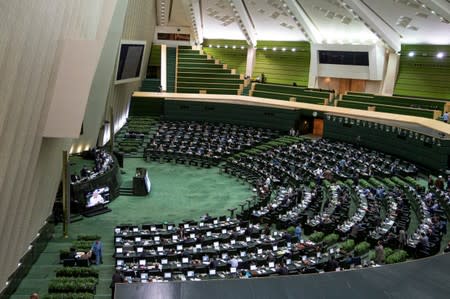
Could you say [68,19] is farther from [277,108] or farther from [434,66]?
[434,66]

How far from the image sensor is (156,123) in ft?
140

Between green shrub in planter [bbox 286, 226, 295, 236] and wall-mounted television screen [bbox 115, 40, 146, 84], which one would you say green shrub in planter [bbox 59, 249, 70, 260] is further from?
wall-mounted television screen [bbox 115, 40, 146, 84]

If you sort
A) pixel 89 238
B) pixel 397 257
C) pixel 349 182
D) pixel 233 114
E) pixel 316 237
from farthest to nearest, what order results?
pixel 233 114, pixel 349 182, pixel 316 237, pixel 89 238, pixel 397 257

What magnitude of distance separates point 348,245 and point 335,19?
23.6 m

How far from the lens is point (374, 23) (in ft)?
117

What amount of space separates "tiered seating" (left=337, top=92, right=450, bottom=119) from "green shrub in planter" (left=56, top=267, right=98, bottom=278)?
24760mm

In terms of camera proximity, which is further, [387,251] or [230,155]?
[230,155]

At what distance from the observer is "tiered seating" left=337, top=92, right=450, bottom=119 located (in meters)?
34.6

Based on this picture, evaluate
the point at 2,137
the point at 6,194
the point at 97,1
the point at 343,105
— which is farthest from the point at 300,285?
the point at 343,105

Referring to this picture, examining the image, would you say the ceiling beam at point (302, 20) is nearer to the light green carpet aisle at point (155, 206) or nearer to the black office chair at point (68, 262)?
the light green carpet aisle at point (155, 206)

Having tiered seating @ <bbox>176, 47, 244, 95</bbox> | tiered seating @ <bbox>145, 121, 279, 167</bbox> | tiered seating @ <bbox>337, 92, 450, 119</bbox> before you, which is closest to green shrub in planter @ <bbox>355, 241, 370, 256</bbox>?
tiered seating @ <bbox>145, 121, 279, 167</bbox>

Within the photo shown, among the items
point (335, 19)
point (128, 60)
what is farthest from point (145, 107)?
point (335, 19)

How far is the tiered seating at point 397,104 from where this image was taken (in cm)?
3462

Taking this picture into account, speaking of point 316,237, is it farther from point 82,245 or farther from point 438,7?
point 438,7
